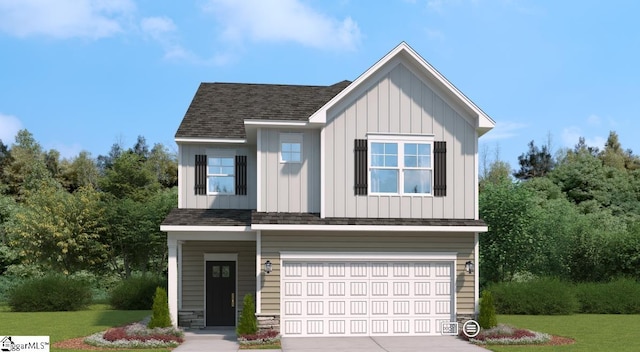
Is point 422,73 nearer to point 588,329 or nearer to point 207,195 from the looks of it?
point 207,195

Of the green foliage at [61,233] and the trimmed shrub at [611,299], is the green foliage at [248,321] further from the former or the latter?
the green foliage at [61,233]

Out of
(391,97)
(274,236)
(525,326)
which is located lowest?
(525,326)

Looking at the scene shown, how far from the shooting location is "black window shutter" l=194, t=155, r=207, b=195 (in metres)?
22.4

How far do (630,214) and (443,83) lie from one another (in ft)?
102

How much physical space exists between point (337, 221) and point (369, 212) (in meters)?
1.00

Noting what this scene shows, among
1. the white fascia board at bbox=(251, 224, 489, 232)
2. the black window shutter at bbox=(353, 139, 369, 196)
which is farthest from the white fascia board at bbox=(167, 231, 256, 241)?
the black window shutter at bbox=(353, 139, 369, 196)

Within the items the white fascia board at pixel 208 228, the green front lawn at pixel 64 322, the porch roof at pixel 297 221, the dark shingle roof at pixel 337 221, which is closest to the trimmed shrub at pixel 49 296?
the green front lawn at pixel 64 322

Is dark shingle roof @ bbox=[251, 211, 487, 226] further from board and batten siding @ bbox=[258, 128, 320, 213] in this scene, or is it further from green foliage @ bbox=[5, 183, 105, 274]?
green foliage @ bbox=[5, 183, 105, 274]

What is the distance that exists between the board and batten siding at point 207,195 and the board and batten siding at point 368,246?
317cm

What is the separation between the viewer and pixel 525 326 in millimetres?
23531

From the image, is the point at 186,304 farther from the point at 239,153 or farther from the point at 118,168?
the point at 118,168

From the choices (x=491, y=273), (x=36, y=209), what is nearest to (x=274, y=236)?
(x=491, y=273)

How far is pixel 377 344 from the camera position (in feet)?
59.1

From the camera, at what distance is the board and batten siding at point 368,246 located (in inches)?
763
